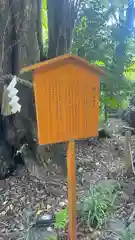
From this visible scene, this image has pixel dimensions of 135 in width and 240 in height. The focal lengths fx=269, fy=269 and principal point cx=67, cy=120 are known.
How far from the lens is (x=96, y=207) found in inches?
98.2

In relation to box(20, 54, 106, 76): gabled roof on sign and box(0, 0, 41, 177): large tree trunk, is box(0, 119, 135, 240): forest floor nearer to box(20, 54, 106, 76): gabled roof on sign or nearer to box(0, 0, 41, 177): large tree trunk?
box(0, 0, 41, 177): large tree trunk

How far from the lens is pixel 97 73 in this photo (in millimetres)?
1943

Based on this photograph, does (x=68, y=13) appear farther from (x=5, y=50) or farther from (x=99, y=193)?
(x=99, y=193)

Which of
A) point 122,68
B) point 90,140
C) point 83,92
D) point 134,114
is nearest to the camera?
point 83,92

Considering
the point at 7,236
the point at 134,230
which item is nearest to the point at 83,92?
the point at 134,230

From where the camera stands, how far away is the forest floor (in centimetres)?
240

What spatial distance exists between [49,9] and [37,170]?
6.62ft

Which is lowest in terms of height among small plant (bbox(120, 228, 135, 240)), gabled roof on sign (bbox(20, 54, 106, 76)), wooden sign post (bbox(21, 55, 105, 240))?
small plant (bbox(120, 228, 135, 240))

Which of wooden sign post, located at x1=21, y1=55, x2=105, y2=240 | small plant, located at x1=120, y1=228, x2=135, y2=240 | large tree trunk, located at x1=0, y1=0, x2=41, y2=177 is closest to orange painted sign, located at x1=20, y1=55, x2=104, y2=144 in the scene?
wooden sign post, located at x1=21, y1=55, x2=105, y2=240

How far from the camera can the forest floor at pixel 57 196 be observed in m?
2.40

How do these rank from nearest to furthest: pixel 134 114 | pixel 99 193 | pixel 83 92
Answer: pixel 83 92 < pixel 99 193 < pixel 134 114

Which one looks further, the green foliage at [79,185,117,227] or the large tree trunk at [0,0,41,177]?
the large tree trunk at [0,0,41,177]

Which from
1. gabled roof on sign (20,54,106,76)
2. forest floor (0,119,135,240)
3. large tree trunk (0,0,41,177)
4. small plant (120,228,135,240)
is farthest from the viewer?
large tree trunk (0,0,41,177)

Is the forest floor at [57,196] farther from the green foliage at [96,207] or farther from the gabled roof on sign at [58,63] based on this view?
the gabled roof on sign at [58,63]
